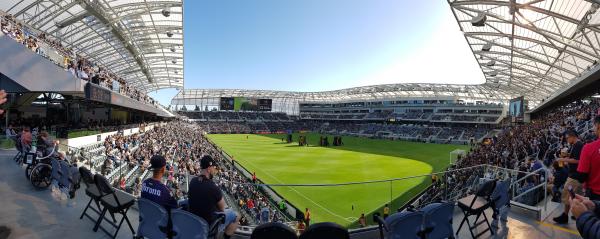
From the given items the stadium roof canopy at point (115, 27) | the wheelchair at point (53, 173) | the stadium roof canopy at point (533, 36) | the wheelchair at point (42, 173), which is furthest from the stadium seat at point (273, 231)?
the stadium roof canopy at point (115, 27)

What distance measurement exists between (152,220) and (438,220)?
3273mm

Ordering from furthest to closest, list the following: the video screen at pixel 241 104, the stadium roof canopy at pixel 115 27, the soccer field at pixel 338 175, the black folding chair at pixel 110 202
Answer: the video screen at pixel 241 104 < the stadium roof canopy at pixel 115 27 < the soccer field at pixel 338 175 < the black folding chair at pixel 110 202

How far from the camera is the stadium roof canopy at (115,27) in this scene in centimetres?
1686

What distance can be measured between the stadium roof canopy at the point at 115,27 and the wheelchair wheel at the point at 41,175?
12.5 meters

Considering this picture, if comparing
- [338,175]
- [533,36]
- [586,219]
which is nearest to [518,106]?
[533,36]

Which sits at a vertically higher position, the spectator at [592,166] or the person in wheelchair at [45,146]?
the spectator at [592,166]

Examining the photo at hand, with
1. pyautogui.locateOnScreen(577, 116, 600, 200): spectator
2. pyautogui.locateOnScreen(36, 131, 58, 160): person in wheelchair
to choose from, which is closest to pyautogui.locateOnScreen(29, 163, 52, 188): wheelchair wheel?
pyautogui.locateOnScreen(36, 131, 58, 160): person in wheelchair

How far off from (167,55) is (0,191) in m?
26.9

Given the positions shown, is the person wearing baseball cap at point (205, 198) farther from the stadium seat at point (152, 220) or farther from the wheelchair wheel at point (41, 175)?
the wheelchair wheel at point (41, 175)

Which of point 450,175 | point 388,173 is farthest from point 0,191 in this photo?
point 388,173

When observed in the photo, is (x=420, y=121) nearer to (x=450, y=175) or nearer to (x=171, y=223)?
(x=450, y=175)

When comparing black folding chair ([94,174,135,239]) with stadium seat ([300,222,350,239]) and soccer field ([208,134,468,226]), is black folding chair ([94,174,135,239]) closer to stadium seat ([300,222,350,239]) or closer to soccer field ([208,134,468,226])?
stadium seat ([300,222,350,239])

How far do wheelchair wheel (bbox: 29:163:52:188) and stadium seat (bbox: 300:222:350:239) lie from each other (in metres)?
7.02

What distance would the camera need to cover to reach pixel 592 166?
378 cm
